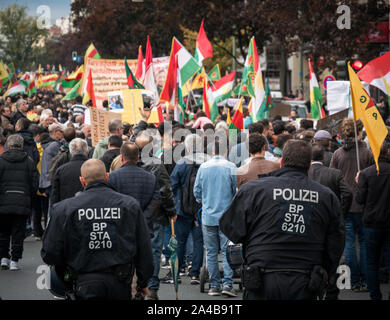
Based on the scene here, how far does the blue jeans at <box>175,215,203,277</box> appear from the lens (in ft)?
33.2

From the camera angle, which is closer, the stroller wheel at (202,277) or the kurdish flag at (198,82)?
the stroller wheel at (202,277)

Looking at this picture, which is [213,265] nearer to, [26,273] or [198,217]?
[198,217]

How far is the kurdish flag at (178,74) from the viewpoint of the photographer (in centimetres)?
1591

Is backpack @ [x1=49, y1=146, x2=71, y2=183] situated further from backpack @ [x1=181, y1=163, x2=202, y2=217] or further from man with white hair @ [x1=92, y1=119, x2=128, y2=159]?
backpack @ [x1=181, y1=163, x2=202, y2=217]

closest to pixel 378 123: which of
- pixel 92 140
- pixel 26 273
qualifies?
pixel 26 273

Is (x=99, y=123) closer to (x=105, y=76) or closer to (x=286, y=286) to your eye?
(x=105, y=76)

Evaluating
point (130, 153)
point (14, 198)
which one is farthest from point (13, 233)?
point (130, 153)

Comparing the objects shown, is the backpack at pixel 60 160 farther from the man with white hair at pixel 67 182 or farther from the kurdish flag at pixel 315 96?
the kurdish flag at pixel 315 96

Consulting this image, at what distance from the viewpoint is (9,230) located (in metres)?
11.1

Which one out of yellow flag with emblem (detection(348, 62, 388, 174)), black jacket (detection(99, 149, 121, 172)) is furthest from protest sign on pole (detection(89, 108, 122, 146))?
yellow flag with emblem (detection(348, 62, 388, 174))

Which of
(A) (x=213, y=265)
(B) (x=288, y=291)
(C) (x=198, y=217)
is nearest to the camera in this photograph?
(B) (x=288, y=291)

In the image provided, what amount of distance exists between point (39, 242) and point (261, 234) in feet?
28.4

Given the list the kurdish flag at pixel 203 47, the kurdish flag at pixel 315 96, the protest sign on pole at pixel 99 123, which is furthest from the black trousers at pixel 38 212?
the kurdish flag at pixel 315 96

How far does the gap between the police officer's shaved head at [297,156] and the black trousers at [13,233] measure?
608 cm
